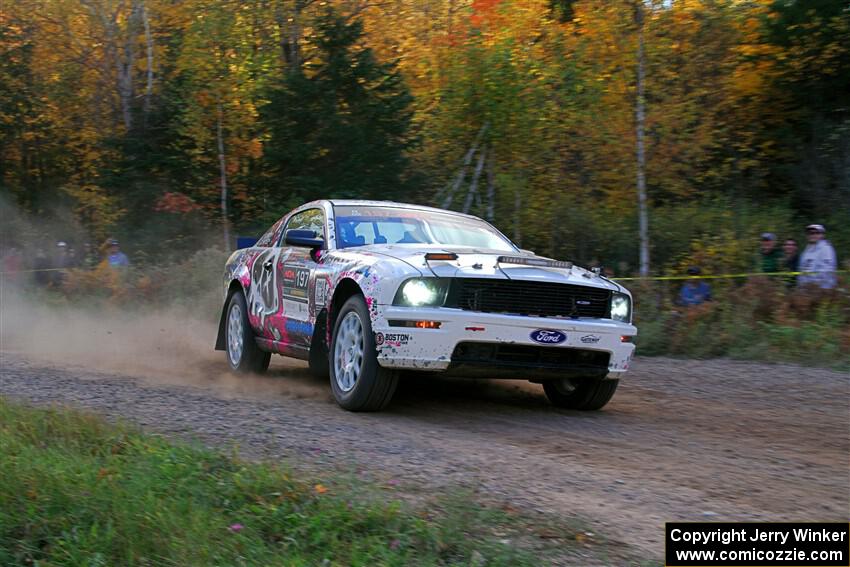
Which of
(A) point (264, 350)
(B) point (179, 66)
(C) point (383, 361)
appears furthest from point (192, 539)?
(B) point (179, 66)

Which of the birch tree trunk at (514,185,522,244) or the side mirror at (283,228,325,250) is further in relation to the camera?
the birch tree trunk at (514,185,522,244)

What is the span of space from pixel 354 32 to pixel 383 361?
17.1m

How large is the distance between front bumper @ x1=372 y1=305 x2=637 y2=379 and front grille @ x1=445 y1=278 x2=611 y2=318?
0.09m

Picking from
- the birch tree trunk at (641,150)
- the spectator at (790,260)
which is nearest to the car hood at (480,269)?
the spectator at (790,260)

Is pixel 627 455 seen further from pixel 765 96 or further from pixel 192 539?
pixel 765 96

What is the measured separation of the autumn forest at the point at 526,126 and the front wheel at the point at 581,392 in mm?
8163

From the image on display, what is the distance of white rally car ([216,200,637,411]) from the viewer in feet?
21.4

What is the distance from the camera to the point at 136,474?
15.6 feet

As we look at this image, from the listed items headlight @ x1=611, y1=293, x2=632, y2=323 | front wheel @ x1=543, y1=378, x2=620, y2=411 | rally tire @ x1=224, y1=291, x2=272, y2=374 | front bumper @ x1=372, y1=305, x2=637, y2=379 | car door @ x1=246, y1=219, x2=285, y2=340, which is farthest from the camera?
rally tire @ x1=224, y1=291, x2=272, y2=374

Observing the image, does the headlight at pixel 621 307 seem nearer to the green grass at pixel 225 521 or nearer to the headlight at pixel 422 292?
the headlight at pixel 422 292

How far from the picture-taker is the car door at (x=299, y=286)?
26.0 feet

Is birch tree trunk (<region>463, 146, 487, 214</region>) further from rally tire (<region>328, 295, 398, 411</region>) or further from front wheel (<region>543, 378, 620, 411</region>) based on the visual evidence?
rally tire (<region>328, 295, 398, 411</region>)

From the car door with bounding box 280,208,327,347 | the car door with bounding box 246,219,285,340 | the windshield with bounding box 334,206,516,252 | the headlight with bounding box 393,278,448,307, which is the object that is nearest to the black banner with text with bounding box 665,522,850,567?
the headlight with bounding box 393,278,448,307

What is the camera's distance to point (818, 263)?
40.5 feet
